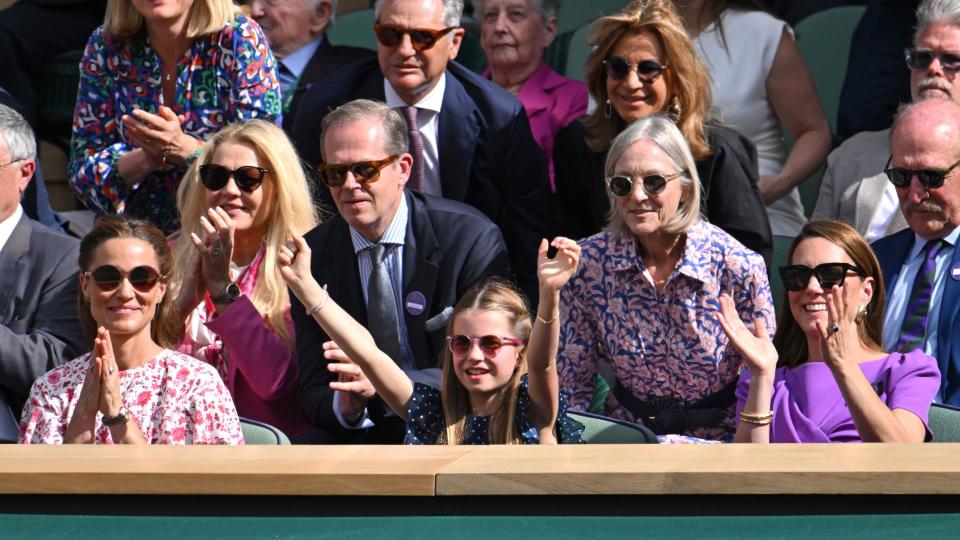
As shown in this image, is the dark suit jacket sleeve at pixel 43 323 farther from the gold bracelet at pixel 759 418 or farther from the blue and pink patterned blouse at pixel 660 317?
the gold bracelet at pixel 759 418

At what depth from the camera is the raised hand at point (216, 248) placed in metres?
4.19

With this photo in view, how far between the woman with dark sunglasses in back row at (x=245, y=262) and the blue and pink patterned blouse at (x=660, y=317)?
0.79 metres

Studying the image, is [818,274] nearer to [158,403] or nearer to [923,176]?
[923,176]

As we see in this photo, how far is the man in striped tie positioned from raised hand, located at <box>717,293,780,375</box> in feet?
1.99

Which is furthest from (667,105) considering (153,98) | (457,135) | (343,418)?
(153,98)

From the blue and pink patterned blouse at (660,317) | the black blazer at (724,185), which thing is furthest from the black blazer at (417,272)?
the black blazer at (724,185)

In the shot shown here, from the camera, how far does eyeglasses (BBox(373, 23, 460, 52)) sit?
4.79 m

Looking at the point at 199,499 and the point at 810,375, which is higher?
the point at 199,499

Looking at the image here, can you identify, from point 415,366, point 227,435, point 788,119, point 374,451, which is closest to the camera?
point 374,451

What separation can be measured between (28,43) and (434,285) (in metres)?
2.34

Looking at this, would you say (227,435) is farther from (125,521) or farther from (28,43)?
(28,43)

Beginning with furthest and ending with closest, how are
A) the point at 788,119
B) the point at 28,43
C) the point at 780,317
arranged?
the point at 28,43, the point at 788,119, the point at 780,317

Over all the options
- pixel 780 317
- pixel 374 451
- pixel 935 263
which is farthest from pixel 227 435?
pixel 935 263

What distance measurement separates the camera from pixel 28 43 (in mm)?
5785
